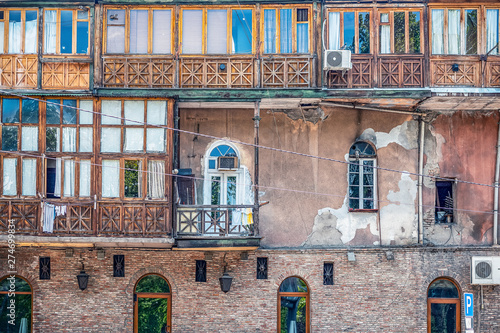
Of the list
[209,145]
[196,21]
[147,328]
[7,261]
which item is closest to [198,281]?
[147,328]

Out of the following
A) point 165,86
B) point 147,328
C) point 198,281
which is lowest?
point 147,328

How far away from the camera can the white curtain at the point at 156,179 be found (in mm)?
19438

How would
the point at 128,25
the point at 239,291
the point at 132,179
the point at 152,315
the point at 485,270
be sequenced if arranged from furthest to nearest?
the point at 152,315
the point at 239,291
the point at 485,270
the point at 128,25
the point at 132,179

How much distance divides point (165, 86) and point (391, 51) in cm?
679

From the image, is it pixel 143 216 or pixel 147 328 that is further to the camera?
pixel 147 328

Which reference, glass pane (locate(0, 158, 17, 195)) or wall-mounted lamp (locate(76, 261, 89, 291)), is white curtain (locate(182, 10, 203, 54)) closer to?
glass pane (locate(0, 158, 17, 195))

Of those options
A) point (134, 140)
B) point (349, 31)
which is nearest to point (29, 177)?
point (134, 140)

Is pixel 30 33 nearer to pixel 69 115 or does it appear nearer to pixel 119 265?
pixel 69 115

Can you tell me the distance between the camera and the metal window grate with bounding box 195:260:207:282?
20562 millimetres

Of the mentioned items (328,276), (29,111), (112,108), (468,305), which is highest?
(112,108)

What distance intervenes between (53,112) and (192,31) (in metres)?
4.71

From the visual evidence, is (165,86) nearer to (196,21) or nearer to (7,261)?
(196,21)

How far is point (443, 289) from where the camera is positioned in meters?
20.9

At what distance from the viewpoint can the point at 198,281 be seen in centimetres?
2056
